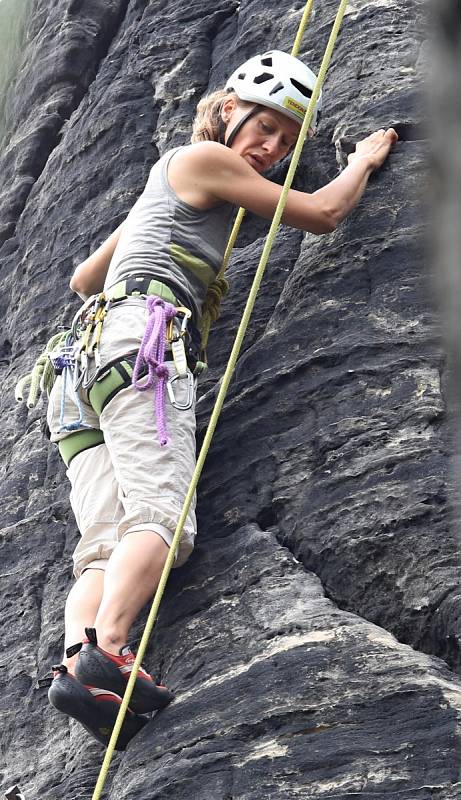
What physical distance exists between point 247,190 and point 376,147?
1.09 meters

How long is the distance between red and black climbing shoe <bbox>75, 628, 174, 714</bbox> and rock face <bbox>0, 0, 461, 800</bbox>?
5.8 inches

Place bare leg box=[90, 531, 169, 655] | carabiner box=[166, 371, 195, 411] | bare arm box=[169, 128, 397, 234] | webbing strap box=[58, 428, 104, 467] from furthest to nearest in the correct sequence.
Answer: webbing strap box=[58, 428, 104, 467] → bare arm box=[169, 128, 397, 234] → carabiner box=[166, 371, 195, 411] → bare leg box=[90, 531, 169, 655]

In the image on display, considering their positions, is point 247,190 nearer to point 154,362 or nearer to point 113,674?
point 154,362

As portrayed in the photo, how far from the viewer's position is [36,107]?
31.8 ft

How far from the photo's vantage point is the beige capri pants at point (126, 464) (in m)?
4.75

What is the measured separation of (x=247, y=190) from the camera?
17.4 ft

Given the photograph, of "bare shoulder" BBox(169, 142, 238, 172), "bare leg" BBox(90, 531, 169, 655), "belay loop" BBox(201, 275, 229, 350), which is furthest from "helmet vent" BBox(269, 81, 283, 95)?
"bare leg" BBox(90, 531, 169, 655)

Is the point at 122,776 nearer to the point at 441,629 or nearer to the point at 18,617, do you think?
the point at 441,629

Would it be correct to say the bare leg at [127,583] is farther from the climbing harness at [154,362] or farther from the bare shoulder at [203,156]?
the bare shoulder at [203,156]

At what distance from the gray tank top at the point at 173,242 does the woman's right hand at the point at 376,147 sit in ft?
2.82

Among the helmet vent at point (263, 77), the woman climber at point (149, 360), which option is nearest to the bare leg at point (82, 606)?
the woman climber at point (149, 360)

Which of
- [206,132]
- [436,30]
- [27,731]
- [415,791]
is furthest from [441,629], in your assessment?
[436,30]

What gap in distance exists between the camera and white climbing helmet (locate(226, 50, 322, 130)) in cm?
569

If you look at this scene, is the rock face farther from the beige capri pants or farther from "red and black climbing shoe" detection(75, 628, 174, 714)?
the beige capri pants
